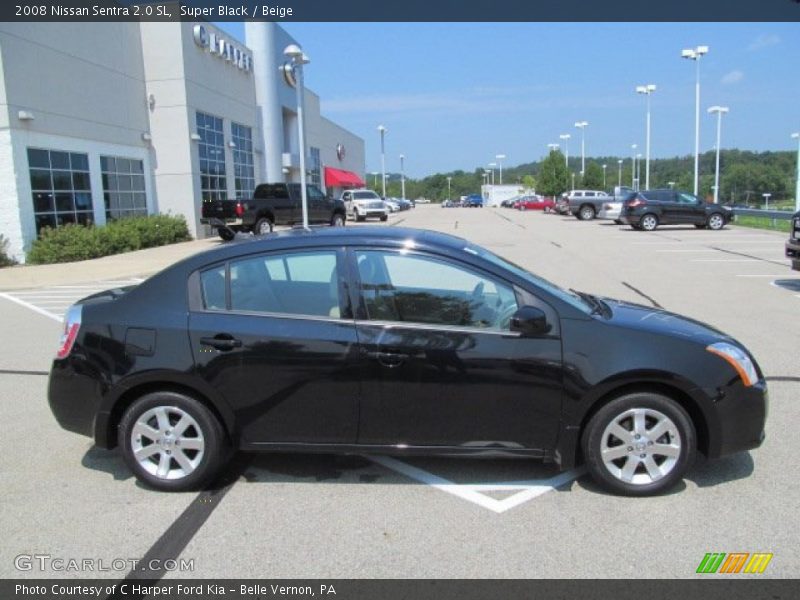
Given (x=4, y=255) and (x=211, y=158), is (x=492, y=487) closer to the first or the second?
(x=4, y=255)

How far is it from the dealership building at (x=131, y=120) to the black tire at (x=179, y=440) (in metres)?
17.2

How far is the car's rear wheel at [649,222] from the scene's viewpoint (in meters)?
28.2

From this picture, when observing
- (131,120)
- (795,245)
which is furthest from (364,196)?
(795,245)

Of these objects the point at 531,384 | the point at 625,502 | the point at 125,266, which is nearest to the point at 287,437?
the point at 531,384

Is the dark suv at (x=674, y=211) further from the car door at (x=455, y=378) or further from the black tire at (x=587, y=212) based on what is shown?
the car door at (x=455, y=378)

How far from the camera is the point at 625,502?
3896 millimetres

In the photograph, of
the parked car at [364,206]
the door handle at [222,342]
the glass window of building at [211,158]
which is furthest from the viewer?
the parked car at [364,206]

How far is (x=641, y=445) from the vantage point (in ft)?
12.8

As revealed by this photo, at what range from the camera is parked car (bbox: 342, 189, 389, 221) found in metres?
40.7

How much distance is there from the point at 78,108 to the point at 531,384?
22.0 metres

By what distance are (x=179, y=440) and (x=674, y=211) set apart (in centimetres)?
2758

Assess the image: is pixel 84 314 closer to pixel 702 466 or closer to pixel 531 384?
pixel 531 384

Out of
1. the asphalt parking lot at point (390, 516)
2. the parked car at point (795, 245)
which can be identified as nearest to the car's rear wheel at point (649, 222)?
the parked car at point (795, 245)

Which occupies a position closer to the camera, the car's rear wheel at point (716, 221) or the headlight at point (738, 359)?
the headlight at point (738, 359)
